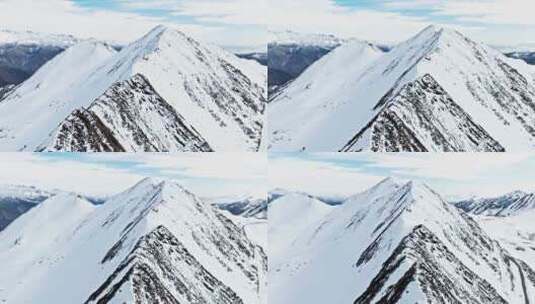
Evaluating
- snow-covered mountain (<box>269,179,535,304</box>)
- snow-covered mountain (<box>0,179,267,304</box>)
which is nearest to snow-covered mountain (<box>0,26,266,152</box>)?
snow-covered mountain (<box>0,179,267,304</box>)

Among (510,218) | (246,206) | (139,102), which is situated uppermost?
(139,102)

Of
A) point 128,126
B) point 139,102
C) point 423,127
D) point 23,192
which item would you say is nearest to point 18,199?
point 23,192

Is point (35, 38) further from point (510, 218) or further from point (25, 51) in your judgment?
point (510, 218)

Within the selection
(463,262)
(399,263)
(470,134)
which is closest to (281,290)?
(399,263)

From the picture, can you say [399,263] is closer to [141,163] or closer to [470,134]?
[470,134]

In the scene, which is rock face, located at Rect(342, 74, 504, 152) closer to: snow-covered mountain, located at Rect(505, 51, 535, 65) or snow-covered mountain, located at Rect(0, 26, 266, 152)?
snow-covered mountain, located at Rect(505, 51, 535, 65)

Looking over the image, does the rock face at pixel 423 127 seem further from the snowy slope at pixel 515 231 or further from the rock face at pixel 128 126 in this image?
the rock face at pixel 128 126
